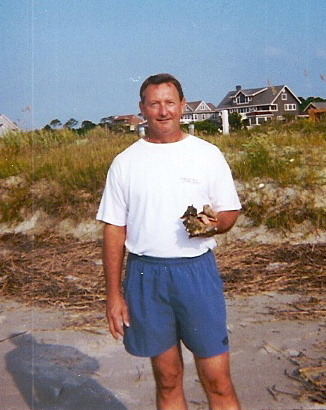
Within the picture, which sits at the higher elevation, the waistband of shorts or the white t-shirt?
the white t-shirt

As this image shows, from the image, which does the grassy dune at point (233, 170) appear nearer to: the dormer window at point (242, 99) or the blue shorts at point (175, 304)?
the dormer window at point (242, 99)

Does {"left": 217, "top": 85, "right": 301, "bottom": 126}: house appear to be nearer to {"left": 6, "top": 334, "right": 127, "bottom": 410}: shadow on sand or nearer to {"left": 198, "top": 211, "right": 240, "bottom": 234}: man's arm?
{"left": 6, "top": 334, "right": 127, "bottom": 410}: shadow on sand

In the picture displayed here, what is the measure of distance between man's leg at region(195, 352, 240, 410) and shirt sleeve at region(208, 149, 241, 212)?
1.73ft

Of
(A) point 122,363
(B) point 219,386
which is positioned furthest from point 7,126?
(B) point 219,386

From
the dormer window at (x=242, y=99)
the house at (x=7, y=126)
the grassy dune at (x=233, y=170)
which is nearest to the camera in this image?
the grassy dune at (x=233, y=170)

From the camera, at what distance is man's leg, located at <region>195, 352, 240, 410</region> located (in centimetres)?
251

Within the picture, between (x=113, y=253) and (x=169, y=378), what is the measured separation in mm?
500

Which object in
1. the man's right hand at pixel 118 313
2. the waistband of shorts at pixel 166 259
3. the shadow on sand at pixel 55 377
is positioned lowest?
the shadow on sand at pixel 55 377

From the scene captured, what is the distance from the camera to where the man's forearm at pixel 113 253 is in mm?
2602

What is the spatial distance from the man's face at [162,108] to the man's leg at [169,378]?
0.79m

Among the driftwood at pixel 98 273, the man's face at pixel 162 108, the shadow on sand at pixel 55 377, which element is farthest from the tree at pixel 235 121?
the man's face at pixel 162 108

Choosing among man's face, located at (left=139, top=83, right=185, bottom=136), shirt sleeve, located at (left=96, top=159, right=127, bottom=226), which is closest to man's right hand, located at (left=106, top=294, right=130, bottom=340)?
shirt sleeve, located at (left=96, top=159, right=127, bottom=226)

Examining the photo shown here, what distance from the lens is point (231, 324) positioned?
4.27m

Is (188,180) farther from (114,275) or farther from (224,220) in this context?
(114,275)
